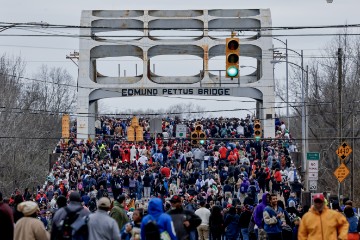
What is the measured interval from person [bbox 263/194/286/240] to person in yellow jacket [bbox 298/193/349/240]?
6856 mm

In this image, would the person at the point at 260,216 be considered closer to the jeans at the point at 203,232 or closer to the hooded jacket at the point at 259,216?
the hooded jacket at the point at 259,216

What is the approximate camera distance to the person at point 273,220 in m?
25.4

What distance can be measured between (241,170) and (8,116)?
104 ft

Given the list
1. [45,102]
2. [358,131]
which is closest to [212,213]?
[358,131]

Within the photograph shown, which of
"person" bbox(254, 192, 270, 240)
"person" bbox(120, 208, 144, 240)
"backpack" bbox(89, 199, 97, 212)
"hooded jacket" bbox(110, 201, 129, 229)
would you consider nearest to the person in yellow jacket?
"person" bbox(120, 208, 144, 240)

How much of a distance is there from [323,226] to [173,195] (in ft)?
20.9

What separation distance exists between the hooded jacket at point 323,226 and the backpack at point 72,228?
11.0 ft

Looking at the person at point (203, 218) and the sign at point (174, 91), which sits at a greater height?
the sign at point (174, 91)

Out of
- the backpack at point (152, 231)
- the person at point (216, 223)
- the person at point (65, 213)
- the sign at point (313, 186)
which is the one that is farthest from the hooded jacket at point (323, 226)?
the sign at point (313, 186)

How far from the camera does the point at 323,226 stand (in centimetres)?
1834

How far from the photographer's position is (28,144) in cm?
8444

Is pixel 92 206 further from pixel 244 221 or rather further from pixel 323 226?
pixel 323 226

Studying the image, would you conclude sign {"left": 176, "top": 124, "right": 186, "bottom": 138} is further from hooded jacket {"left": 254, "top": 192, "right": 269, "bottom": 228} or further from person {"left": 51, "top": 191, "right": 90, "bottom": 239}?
person {"left": 51, "top": 191, "right": 90, "bottom": 239}

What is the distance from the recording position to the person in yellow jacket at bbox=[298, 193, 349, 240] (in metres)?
18.3
